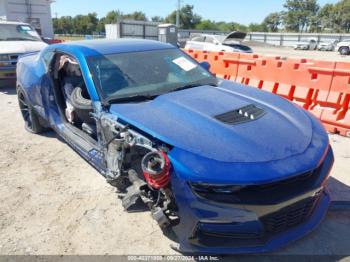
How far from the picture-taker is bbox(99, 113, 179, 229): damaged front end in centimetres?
233

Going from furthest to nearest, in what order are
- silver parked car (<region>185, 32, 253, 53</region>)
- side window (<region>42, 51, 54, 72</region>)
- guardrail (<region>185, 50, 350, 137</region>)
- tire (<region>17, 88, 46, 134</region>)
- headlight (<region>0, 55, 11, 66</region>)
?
silver parked car (<region>185, 32, 253, 53</region>), headlight (<region>0, 55, 11, 66</region>), guardrail (<region>185, 50, 350, 137</region>), tire (<region>17, 88, 46, 134</region>), side window (<region>42, 51, 54, 72</region>)

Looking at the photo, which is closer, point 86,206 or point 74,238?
point 74,238

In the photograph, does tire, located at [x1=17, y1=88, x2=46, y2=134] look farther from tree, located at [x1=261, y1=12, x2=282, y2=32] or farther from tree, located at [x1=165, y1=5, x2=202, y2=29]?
tree, located at [x1=261, y1=12, x2=282, y2=32]

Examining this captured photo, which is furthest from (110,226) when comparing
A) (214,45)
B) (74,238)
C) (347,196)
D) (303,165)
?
(214,45)

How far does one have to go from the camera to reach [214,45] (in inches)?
648

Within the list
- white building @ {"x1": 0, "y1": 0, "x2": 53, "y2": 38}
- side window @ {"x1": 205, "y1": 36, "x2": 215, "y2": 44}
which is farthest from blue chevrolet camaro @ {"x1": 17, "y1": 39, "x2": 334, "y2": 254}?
white building @ {"x1": 0, "y1": 0, "x2": 53, "y2": 38}

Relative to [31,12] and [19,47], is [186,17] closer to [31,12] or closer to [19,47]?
[31,12]

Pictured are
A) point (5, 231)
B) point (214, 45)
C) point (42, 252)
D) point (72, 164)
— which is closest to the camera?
point (42, 252)

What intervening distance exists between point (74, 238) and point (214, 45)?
14923 mm

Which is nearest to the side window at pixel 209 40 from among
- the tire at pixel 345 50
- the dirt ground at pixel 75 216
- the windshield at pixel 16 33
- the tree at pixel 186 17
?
the windshield at pixel 16 33

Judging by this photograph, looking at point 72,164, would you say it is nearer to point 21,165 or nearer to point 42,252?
point 21,165

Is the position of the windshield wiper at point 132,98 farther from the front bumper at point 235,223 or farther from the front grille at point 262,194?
the front grille at point 262,194

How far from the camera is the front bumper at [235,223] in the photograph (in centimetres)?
217

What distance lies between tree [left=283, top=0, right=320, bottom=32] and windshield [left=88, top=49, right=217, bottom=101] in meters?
97.0
